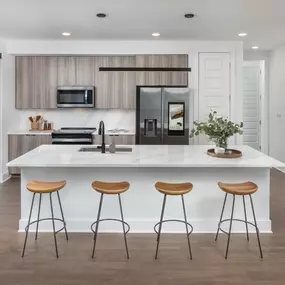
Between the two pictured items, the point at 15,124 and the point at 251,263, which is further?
the point at 15,124

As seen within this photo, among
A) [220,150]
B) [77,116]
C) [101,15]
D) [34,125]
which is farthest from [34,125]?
[220,150]

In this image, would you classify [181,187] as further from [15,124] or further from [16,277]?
[15,124]

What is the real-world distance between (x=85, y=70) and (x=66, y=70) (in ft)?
1.19

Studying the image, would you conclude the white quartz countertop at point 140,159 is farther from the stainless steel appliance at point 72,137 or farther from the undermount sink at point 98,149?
the stainless steel appliance at point 72,137

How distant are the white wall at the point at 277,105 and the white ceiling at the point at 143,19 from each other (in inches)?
36.9

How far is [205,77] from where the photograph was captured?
248 inches

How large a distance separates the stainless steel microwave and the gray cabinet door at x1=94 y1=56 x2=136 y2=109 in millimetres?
148

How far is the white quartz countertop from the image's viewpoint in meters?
3.34

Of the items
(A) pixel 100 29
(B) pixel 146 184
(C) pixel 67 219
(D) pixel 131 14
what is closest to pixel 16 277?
(C) pixel 67 219

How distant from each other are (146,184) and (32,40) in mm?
3973

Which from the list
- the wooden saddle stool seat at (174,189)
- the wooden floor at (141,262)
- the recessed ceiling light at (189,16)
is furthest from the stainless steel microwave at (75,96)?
the wooden saddle stool seat at (174,189)

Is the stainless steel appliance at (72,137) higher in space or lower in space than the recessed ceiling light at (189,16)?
lower

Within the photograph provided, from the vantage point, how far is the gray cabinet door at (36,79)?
6473 millimetres

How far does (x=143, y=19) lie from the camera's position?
15.7 feet
